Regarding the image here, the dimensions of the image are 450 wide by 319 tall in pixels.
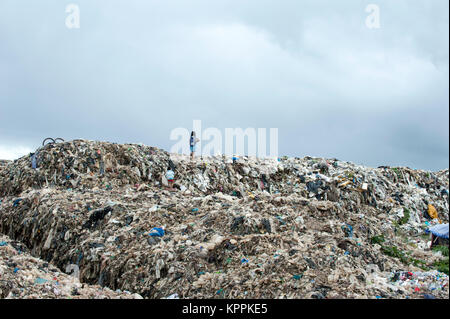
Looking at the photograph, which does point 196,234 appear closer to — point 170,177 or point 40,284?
point 40,284

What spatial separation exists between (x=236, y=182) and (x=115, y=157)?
4502mm

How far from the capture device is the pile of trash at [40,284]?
227 inches

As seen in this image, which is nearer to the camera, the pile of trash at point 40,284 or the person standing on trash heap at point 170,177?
the pile of trash at point 40,284

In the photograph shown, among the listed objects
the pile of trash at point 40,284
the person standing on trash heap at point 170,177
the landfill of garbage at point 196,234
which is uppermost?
the person standing on trash heap at point 170,177

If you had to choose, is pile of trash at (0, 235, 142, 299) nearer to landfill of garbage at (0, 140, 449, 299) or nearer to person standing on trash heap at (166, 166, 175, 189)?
landfill of garbage at (0, 140, 449, 299)

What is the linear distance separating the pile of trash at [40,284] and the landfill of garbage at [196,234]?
93 millimetres

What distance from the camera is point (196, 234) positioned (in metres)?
7.15

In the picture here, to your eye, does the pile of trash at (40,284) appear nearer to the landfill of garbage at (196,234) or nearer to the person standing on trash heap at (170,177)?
the landfill of garbage at (196,234)

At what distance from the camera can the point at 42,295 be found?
5699 mm

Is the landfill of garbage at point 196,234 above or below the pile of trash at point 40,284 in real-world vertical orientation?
above

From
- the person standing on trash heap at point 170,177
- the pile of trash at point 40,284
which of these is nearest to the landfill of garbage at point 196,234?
the pile of trash at point 40,284

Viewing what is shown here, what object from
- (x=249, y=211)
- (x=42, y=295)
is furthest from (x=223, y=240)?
(x=42, y=295)

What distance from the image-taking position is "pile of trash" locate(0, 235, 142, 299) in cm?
576

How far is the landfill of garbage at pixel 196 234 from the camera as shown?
19.1 ft
